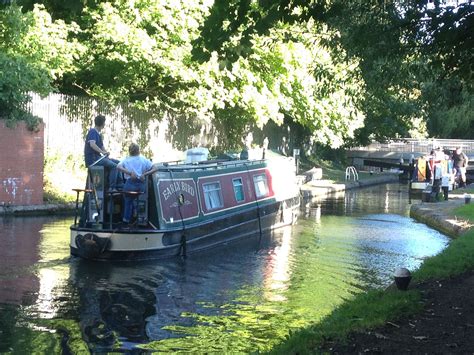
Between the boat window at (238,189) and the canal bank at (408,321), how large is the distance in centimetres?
679

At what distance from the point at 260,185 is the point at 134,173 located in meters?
5.52

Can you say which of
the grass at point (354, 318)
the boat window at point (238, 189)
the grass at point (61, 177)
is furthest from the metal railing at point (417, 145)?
the grass at point (354, 318)

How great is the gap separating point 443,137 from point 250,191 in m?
44.7

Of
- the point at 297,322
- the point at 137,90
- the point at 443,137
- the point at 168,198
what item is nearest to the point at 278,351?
the point at 297,322

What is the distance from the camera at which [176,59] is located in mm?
22578

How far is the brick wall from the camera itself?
18.9m

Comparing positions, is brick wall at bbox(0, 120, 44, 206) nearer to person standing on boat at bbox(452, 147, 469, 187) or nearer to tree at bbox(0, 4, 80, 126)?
tree at bbox(0, 4, 80, 126)

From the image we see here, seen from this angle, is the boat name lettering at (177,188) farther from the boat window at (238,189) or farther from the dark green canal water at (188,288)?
the boat window at (238,189)

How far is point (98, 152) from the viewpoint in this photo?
1369 centimetres

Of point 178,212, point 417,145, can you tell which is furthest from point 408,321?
point 417,145

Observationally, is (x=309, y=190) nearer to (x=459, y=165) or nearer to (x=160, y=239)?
(x=459, y=165)

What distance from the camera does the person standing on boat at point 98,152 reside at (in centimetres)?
1354

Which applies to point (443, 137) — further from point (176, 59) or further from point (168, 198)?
point (168, 198)

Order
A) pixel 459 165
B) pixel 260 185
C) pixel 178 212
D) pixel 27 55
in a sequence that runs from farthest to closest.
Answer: pixel 459 165 < pixel 27 55 < pixel 260 185 < pixel 178 212
